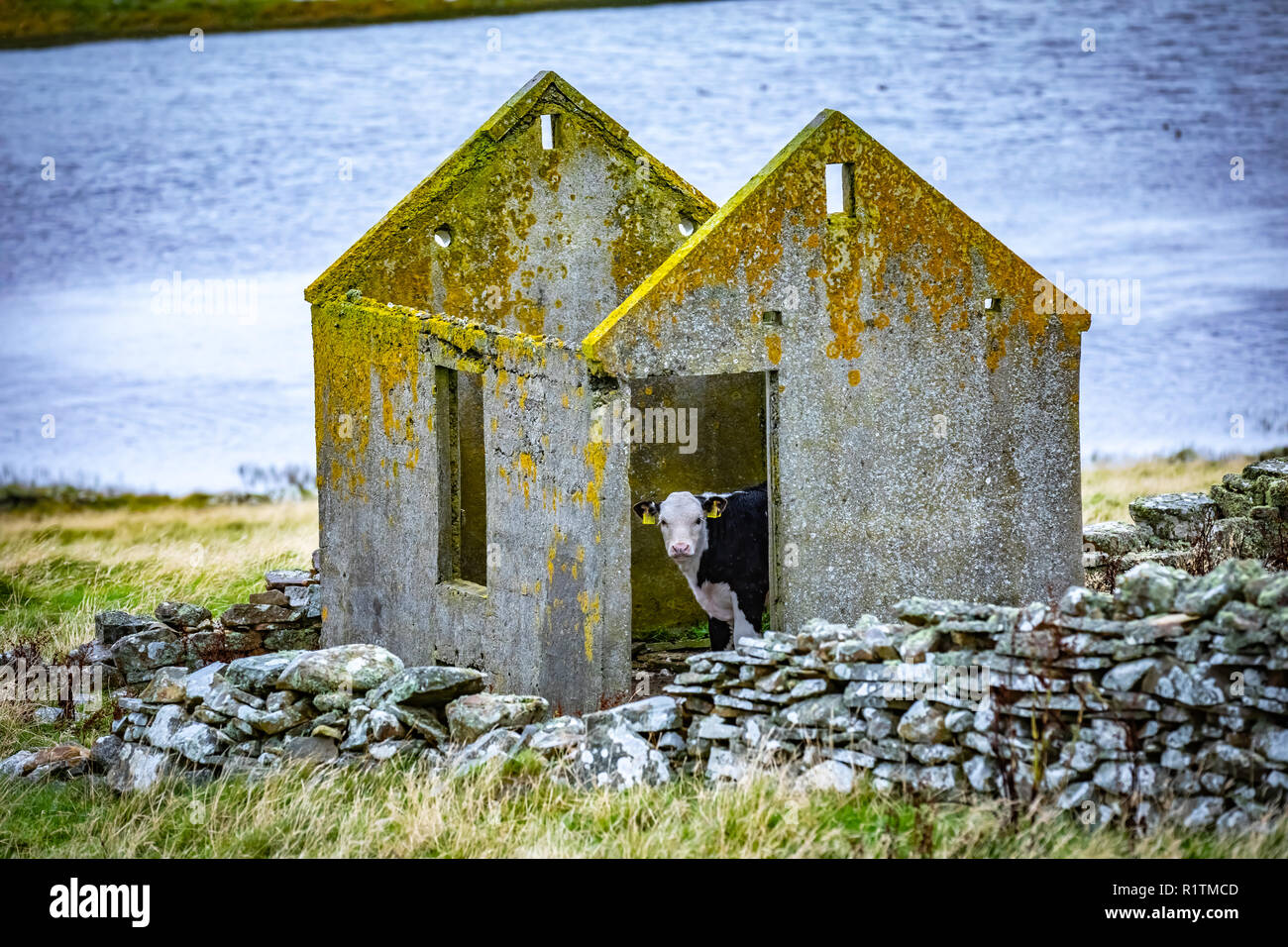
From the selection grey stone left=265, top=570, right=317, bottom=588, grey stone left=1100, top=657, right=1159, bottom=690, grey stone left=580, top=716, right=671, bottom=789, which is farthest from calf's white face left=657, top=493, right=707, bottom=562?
grey stone left=1100, top=657, right=1159, bottom=690

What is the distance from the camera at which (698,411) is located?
1371 cm

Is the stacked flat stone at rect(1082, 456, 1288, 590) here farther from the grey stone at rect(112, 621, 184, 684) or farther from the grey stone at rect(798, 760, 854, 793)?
the grey stone at rect(112, 621, 184, 684)

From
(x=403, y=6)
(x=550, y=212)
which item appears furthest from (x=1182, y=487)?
(x=403, y=6)

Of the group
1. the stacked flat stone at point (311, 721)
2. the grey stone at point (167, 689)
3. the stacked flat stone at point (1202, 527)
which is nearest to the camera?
the stacked flat stone at point (311, 721)

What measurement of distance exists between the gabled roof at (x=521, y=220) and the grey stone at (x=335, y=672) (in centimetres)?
336

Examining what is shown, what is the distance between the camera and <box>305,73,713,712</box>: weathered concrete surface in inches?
404

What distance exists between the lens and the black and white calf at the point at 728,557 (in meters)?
12.1

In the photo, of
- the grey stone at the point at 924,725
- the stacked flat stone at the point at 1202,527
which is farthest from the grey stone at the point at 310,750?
the stacked flat stone at the point at 1202,527

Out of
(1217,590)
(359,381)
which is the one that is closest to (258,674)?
(359,381)

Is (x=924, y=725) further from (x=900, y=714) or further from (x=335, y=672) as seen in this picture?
(x=335, y=672)

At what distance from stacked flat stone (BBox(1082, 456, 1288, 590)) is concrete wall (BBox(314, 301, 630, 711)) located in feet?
17.6

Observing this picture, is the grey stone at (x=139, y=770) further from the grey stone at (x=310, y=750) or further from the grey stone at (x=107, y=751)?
the grey stone at (x=310, y=750)

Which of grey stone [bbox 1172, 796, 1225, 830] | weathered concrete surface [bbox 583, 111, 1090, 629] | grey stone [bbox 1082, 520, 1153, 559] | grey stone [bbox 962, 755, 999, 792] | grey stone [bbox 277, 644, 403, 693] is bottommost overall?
grey stone [bbox 1172, 796, 1225, 830]

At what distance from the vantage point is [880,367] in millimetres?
10742
